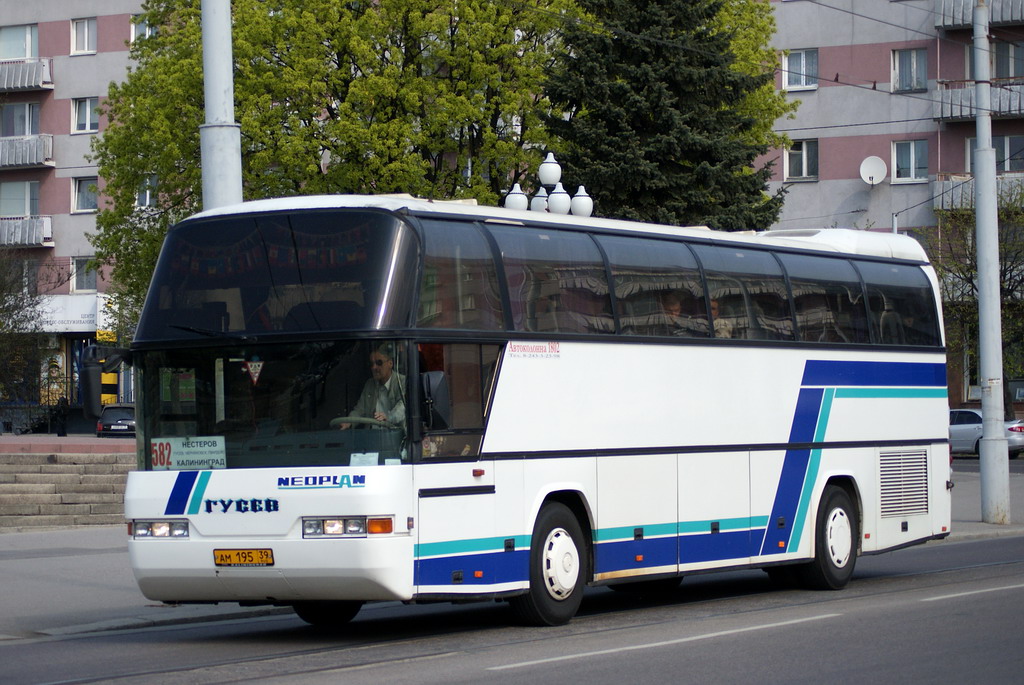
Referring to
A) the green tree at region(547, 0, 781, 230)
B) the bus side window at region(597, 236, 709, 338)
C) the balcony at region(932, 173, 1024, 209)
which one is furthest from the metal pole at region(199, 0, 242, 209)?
the balcony at region(932, 173, 1024, 209)

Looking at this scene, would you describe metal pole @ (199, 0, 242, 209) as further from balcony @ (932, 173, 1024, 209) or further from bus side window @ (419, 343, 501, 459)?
balcony @ (932, 173, 1024, 209)

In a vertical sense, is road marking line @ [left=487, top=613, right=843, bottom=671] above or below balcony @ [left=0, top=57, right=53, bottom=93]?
below

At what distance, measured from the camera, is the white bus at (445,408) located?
1154cm

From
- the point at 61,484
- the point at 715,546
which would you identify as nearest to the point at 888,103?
the point at 61,484

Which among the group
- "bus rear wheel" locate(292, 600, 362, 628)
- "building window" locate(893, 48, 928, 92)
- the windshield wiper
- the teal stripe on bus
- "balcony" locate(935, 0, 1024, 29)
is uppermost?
"balcony" locate(935, 0, 1024, 29)

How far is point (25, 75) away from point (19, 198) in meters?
5.05

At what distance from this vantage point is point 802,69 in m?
55.8

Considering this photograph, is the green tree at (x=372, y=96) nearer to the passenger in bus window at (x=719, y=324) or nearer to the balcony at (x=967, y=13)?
the balcony at (x=967, y=13)

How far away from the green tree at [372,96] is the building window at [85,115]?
75.5 feet

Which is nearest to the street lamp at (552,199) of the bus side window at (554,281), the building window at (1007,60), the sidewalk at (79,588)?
the sidewalk at (79,588)

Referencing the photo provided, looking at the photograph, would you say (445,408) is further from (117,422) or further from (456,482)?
(117,422)

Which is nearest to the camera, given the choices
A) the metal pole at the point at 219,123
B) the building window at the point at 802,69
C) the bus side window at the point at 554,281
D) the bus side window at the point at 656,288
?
the bus side window at the point at 554,281

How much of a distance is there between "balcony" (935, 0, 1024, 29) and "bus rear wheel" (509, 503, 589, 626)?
44.5 meters

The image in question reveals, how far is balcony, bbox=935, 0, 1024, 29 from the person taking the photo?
176ft
